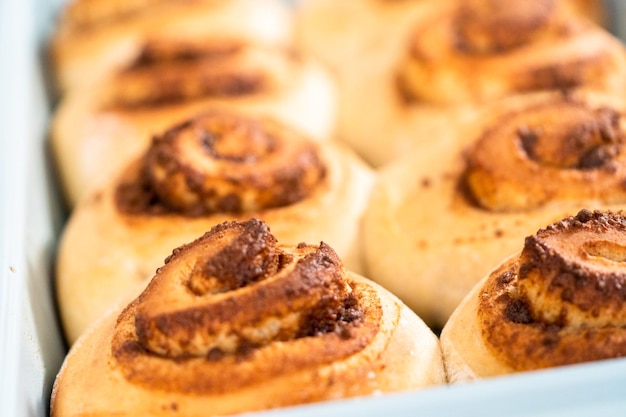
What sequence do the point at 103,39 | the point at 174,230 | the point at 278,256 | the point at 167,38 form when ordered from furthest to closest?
the point at 103,39 → the point at 167,38 → the point at 174,230 → the point at 278,256

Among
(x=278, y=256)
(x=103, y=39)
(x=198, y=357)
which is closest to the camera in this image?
(x=198, y=357)

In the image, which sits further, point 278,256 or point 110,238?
point 110,238

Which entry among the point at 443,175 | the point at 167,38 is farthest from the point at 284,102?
the point at 443,175

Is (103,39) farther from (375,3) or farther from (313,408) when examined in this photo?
(313,408)

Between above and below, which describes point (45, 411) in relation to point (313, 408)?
below

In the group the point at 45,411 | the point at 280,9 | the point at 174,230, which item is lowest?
the point at 45,411

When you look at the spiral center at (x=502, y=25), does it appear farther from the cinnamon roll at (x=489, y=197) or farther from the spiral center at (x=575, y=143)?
the spiral center at (x=575, y=143)

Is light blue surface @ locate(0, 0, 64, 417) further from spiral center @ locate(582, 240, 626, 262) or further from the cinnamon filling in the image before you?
spiral center @ locate(582, 240, 626, 262)

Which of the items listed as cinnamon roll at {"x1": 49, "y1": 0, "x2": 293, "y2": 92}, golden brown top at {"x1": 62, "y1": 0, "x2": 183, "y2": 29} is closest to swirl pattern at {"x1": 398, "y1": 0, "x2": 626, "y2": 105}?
cinnamon roll at {"x1": 49, "y1": 0, "x2": 293, "y2": 92}

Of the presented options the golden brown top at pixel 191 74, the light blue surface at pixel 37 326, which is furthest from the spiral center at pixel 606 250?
the golden brown top at pixel 191 74
